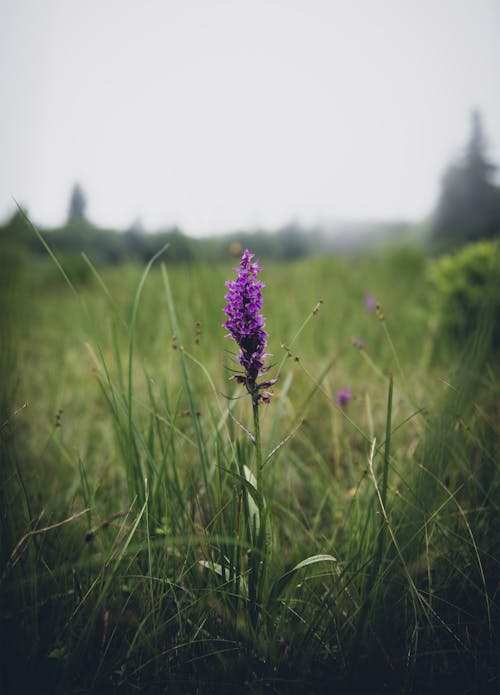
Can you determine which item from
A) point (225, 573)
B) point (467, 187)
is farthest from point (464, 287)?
point (467, 187)

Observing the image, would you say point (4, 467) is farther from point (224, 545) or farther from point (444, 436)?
point (444, 436)

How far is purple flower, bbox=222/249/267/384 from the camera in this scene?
99 cm

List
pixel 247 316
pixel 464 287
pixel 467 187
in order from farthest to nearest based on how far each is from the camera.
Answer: pixel 467 187 < pixel 464 287 < pixel 247 316

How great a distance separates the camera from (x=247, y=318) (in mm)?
993

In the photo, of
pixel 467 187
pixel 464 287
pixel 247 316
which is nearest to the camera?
pixel 247 316

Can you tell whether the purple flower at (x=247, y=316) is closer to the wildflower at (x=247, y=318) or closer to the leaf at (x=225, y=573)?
the wildflower at (x=247, y=318)

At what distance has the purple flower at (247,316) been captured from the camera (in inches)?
38.8

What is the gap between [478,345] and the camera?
158cm

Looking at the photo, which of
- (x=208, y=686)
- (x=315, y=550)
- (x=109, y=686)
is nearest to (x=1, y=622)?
(x=109, y=686)

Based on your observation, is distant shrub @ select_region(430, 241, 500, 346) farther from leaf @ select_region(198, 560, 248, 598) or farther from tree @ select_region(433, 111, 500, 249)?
tree @ select_region(433, 111, 500, 249)

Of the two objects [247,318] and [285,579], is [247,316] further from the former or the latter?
[285,579]

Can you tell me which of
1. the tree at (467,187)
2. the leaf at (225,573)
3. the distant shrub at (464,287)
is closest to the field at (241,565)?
the leaf at (225,573)

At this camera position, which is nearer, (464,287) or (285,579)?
(285,579)

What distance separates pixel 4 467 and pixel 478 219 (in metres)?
31.2
